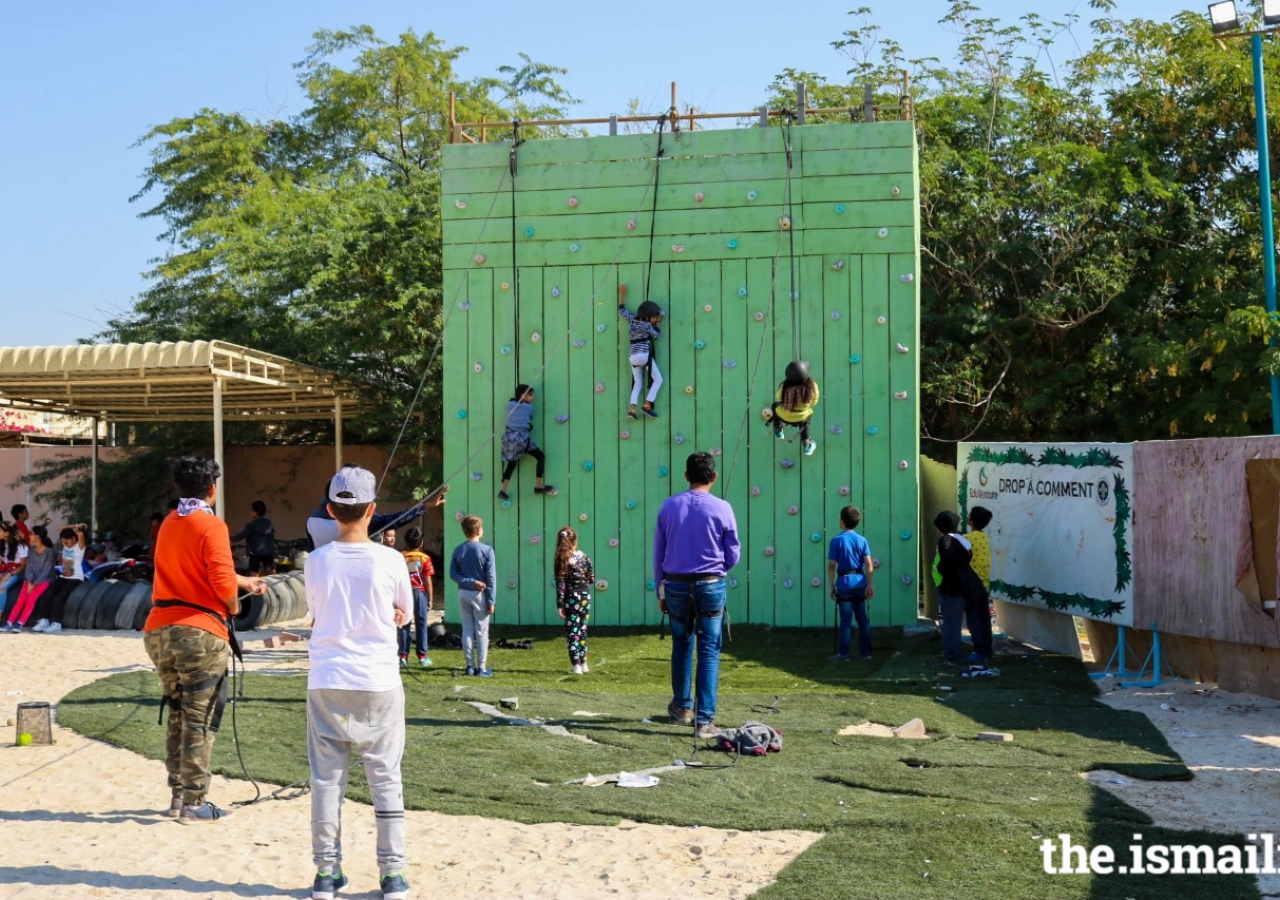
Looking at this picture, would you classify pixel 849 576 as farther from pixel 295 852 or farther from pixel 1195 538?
pixel 295 852

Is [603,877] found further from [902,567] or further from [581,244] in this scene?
[581,244]

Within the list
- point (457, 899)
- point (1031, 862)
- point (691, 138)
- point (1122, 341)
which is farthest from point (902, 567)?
point (457, 899)

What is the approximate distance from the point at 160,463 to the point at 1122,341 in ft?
59.8

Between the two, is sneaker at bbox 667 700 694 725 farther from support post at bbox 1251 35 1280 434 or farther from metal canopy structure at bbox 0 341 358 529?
support post at bbox 1251 35 1280 434

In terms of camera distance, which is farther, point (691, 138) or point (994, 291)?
A: point (994, 291)

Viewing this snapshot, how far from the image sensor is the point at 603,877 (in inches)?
236

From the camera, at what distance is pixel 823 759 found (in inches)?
330

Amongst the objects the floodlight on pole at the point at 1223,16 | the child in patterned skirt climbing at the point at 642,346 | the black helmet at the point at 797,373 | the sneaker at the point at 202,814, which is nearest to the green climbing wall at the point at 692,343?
→ the child in patterned skirt climbing at the point at 642,346

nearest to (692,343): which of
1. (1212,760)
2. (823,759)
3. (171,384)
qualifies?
(823,759)

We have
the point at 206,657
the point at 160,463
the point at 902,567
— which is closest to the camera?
the point at 206,657

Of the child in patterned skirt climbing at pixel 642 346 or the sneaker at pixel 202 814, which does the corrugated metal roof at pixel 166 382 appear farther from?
the sneaker at pixel 202 814

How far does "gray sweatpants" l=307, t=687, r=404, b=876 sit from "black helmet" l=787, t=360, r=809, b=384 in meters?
9.34

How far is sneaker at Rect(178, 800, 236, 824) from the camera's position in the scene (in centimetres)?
699

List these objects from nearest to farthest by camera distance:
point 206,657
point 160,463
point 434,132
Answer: point 206,657 → point 160,463 → point 434,132
